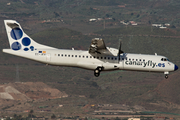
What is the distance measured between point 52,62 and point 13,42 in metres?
7.93

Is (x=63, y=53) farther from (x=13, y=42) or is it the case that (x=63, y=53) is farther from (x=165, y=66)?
(x=165, y=66)

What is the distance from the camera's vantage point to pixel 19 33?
64.8 meters

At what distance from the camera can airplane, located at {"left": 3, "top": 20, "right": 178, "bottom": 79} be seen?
62.4 m

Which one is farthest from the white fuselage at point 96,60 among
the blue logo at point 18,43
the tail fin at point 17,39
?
the tail fin at point 17,39

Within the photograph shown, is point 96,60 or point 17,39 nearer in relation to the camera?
point 96,60

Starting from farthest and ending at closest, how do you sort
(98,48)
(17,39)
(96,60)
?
(17,39) → (96,60) → (98,48)

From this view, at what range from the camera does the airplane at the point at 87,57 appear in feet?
205

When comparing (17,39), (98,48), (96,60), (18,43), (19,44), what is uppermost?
(17,39)

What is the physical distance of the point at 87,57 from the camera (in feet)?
205

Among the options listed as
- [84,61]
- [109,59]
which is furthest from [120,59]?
[84,61]

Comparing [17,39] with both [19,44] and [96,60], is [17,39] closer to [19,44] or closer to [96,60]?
Answer: [19,44]

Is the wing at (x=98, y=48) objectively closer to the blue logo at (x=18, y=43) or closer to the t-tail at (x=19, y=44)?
the t-tail at (x=19, y=44)

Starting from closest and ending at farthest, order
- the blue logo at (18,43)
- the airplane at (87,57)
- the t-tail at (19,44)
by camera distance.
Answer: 1. the airplane at (87,57)
2. the t-tail at (19,44)
3. the blue logo at (18,43)

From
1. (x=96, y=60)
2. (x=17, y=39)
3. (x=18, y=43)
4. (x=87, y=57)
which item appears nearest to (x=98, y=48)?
(x=96, y=60)
